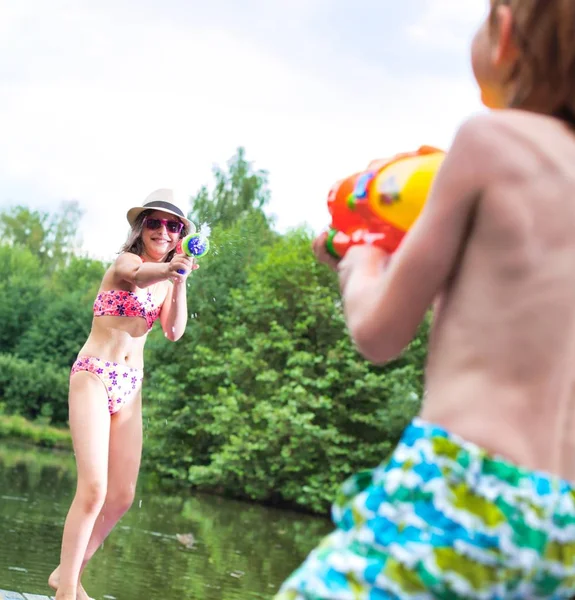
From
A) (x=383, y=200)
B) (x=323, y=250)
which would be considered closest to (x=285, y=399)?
(x=323, y=250)

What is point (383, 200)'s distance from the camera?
2018 mm

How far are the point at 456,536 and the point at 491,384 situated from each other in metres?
0.22

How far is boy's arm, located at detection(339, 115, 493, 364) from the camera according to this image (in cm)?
162

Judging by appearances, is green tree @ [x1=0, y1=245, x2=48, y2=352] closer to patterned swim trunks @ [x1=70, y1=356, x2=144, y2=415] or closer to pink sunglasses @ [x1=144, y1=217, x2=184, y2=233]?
pink sunglasses @ [x1=144, y1=217, x2=184, y2=233]

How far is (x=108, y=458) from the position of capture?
5312 mm

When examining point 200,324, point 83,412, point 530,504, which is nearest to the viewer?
point 530,504

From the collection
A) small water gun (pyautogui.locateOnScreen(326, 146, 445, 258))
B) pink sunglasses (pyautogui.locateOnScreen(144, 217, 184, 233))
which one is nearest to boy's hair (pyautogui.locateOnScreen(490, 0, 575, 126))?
small water gun (pyautogui.locateOnScreen(326, 146, 445, 258))

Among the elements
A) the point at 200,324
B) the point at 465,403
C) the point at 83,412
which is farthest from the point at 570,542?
the point at 200,324

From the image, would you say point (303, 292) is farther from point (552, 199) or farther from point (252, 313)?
point (552, 199)

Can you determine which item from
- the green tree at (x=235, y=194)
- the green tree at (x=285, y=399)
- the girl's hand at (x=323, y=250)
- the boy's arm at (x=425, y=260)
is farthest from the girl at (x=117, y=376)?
the green tree at (x=235, y=194)

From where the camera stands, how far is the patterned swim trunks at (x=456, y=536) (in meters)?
1.52

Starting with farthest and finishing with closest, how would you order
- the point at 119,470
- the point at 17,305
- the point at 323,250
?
the point at 17,305, the point at 119,470, the point at 323,250

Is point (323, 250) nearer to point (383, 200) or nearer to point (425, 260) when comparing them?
point (383, 200)

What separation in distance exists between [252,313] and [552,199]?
3115 cm
